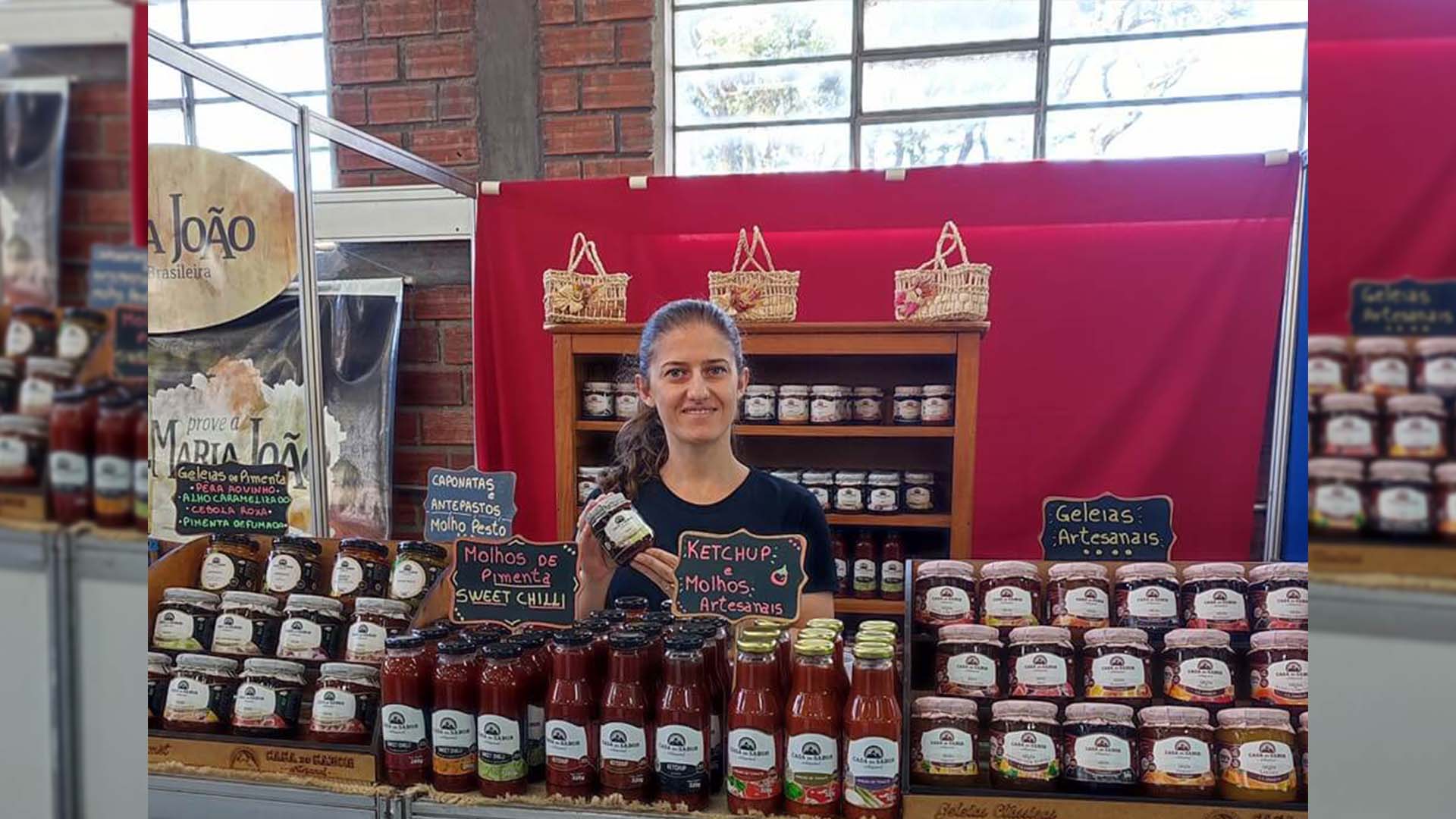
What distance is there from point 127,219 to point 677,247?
263 centimetres

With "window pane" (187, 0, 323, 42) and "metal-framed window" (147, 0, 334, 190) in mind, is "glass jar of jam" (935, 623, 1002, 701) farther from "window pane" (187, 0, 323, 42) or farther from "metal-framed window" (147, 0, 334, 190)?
"window pane" (187, 0, 323, 42)

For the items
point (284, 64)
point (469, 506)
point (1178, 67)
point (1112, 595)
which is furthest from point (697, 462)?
point (284, 64)

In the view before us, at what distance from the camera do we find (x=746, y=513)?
2.20m

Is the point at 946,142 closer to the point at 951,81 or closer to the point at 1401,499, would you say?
the point at 951,81

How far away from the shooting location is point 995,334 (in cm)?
277

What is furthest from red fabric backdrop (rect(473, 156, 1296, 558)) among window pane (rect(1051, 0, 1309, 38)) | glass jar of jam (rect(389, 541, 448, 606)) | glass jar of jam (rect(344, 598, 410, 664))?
glass jar of jam (rect(344, 598, 410, 664))

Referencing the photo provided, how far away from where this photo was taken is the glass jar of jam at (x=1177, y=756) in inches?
43.3

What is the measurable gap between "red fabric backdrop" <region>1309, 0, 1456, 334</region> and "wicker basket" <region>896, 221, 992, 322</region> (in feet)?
6.57

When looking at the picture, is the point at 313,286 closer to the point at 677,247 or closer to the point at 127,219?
the point at 677,247

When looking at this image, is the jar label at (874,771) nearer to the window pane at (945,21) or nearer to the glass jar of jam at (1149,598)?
the glass jar of jam at (1149,598)

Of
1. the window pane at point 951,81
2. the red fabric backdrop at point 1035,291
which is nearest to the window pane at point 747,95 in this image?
the window pane at point 951,81

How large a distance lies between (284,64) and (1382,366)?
3772 millimetres

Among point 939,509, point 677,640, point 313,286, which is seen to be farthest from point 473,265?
point 677,640

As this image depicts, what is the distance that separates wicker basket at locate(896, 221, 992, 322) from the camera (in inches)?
94.1
